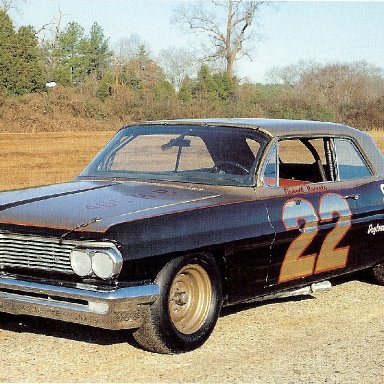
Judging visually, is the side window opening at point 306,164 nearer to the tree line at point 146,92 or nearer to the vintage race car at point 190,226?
the vintage race car at point 190,226

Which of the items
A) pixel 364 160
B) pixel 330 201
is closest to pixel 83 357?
pixel 330 201

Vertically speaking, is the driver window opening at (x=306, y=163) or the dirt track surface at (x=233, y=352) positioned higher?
the driver window opening at (x=306, y=163)

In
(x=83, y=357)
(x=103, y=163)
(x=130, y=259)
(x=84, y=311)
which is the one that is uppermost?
(x=103, y=163)

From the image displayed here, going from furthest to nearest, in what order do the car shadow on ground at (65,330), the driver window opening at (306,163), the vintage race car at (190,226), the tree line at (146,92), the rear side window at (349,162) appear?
1. the tree line at (146,92)
2. the rear side window at (349,162)
3. the driver window opening at (306,163)
4. the car shadow on ground at (65,330)
5. the vintage race car at (190,226)

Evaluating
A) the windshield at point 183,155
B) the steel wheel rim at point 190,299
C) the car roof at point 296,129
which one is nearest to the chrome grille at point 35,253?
the steel wheel rim at point 190,299

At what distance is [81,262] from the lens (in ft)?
16.0

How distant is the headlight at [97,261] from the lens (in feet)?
15.7

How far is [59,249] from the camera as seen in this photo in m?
4.94

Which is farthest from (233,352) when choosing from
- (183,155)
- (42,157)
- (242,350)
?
(42,157)

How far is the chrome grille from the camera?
493 cm

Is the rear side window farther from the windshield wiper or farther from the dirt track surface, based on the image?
the windshield wiper

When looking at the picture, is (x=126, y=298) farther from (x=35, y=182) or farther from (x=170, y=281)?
(x=35, y=182)

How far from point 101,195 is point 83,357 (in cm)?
110

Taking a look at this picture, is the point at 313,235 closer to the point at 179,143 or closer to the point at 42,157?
the point at 179,143
